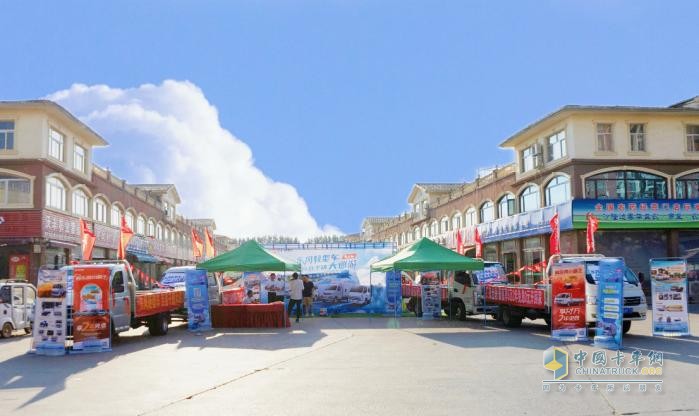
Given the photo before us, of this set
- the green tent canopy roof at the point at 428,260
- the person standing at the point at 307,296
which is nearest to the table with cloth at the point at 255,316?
the person standing at the point at 307,296

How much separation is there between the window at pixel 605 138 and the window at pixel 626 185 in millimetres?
1384

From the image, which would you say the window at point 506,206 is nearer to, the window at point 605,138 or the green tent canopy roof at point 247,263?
the window at point 605,138

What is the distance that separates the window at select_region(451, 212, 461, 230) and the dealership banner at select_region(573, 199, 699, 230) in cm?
2002

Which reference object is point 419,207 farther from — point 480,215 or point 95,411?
point 95,411

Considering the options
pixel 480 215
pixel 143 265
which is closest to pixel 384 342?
pixel 480 215

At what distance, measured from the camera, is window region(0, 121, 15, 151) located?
29.5m

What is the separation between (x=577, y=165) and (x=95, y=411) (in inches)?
1146

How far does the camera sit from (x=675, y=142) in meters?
34.0

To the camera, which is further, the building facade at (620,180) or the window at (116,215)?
the window at (116,215)

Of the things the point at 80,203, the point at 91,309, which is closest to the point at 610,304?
the point at 91,309

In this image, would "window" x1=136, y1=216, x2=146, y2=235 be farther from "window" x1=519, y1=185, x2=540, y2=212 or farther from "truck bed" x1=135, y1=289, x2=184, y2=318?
"truck bed" x1=135, y1=289, x2=184, y2=318

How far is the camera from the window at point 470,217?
4800cm

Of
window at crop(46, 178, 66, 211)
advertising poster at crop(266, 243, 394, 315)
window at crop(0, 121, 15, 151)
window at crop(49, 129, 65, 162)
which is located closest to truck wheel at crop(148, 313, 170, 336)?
advertising poster at crop(266, 243, 394, 315)

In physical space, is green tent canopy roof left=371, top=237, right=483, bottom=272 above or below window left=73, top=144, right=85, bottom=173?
below
